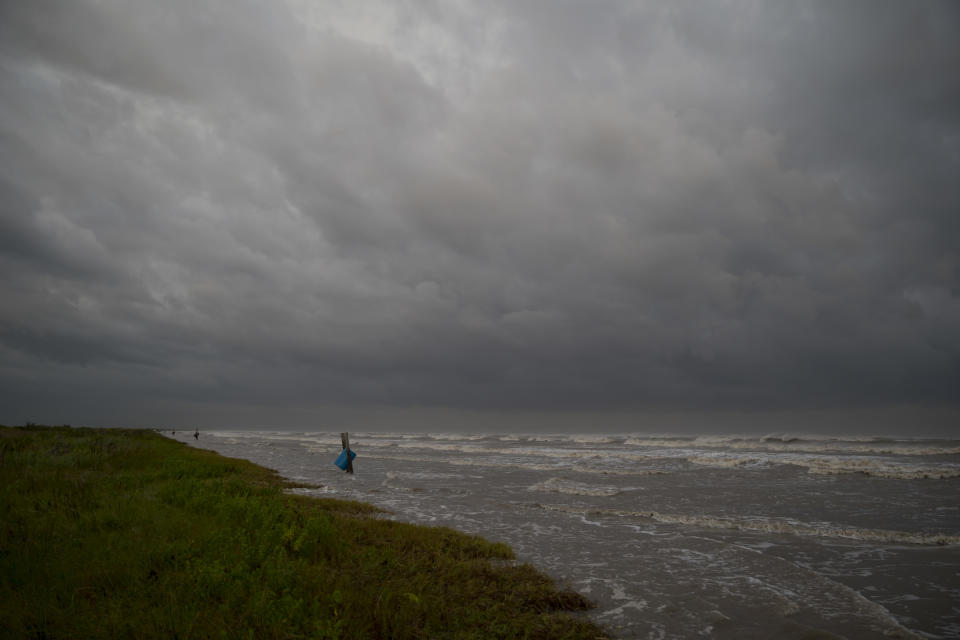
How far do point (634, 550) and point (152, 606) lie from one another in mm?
9689

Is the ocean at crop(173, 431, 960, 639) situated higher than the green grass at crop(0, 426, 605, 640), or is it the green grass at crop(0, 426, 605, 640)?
the green grass at crop(0, 426, 605, 640)

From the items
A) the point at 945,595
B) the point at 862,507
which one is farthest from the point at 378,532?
the point at 862,507

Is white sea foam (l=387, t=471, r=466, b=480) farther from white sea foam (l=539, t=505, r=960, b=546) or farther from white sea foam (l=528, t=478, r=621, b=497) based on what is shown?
white sea foam (l=539, t=505, r=960, b=546)

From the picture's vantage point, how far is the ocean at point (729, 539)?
748 centimetres

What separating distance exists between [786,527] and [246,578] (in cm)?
1408

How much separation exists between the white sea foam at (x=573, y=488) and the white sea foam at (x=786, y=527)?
14.2ft

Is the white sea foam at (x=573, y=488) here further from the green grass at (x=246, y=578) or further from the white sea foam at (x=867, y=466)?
the white sea foam at (x=867, y=466)

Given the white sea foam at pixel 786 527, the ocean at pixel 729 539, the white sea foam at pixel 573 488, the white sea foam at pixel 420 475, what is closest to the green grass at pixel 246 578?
the ocean at pixel 729 539

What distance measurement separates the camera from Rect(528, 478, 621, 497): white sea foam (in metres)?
21.7

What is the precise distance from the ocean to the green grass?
1549 millimetres

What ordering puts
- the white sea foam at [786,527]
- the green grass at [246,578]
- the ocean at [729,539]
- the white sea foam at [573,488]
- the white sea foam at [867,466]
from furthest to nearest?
the white sea foam at [867,466] < the white sea foam at [573,488] < the white sea foam at [786,527] < the ocean at [729,539] < the green grass at [246,578]

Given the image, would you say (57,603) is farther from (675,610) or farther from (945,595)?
(945,595)

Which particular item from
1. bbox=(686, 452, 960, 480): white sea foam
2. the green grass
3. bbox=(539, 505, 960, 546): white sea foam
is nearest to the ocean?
bbox=(539, 505, 960, 546): white sea foam

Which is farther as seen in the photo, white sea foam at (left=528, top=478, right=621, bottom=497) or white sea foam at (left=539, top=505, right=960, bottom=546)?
white sea foam at (left=528, top=478, right=621, bottom=497)
